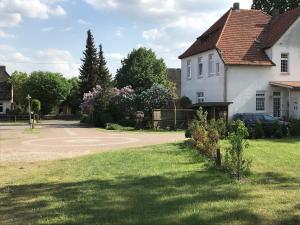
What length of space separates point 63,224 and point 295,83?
35.3m

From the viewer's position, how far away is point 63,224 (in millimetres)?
7801

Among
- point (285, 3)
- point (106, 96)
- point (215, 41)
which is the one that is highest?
point (285, 3)

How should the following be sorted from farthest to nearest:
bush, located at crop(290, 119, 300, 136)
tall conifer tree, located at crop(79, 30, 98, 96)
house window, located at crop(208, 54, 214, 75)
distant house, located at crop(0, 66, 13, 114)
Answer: distant house, located at crop(0, 66, 13, 114)
tall conifer tree, located at crop(79, 30, 98, 96)
house window, located at crop(208, 54, 214, 75)
bush, located at crop(290, 119, 300, 136)

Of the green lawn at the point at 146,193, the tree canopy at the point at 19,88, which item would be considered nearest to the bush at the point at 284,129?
the green lawn at the point at 146,193

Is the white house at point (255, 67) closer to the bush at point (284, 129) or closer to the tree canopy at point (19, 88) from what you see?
the bush at point (284, 129)

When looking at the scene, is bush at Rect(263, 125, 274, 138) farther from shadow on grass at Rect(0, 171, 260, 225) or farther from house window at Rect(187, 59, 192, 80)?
house window at Rect(187, 59, 192, 80)

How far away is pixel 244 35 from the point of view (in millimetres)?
42219

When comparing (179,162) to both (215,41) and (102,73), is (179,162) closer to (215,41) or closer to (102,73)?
(215,41)

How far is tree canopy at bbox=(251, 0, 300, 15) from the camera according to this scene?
52875mm

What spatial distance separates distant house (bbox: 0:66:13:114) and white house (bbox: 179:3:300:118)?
5954cm

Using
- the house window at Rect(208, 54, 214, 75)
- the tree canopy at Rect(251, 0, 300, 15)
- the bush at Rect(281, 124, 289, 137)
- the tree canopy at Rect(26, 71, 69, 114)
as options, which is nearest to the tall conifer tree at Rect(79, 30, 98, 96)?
the tree canopy at Rect(26, 71, 69, 114)

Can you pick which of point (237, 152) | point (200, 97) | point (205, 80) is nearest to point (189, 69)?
point (200, 97)

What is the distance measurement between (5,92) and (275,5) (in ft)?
197

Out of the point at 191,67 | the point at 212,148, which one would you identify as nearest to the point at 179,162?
the point at 212,148
